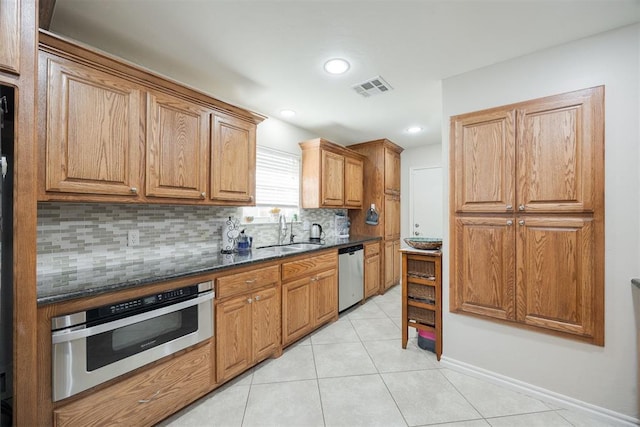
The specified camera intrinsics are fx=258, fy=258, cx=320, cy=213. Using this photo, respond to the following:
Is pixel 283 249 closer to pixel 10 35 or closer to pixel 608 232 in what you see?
pixel 10 35

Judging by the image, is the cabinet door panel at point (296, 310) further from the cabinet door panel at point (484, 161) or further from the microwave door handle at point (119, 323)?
the cabinet door panel at point (484, 161)

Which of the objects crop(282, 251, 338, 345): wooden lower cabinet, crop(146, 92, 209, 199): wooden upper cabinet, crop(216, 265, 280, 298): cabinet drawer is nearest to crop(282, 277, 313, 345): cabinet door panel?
crop(282, 251, 338, 345): wooden lower cabinet

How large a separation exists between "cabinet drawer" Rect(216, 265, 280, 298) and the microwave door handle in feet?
0.41

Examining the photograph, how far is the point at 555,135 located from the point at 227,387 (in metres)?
2.97

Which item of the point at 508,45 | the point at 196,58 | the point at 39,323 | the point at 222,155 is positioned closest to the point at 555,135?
the point at 508,45

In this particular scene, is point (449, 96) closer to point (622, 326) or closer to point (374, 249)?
point (622, 326)

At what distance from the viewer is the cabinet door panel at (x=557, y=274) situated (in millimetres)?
1686

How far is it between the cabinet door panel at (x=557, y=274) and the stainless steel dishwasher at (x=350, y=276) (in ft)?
5.86

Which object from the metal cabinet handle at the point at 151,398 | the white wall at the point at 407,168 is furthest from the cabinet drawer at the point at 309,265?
the white wall at the point at 407,168

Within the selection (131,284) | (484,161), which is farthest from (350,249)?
(131,284)

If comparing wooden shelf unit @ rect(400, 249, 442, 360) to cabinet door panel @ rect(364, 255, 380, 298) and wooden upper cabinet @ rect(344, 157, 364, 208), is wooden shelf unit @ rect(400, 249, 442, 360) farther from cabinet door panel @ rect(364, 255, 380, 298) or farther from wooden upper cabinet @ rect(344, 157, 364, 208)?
wooden upper cabinet @ rect(344, 157, 364, 208)

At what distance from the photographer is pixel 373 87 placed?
249 cm

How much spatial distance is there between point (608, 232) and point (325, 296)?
2.33m

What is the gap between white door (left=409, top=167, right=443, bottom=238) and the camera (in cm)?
462
